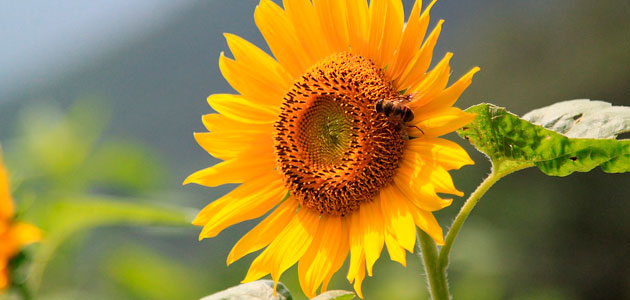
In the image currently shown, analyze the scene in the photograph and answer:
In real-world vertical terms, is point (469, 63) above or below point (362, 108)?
above

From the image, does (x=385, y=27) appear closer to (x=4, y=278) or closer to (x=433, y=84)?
(x=433, y=84)

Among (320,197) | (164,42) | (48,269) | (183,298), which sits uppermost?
(164,42)

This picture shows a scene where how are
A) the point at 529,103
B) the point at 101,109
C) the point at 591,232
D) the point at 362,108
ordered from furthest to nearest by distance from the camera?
the point at 529,103 → the point at 591,232 → the point at 101,109 → the point at 362,108

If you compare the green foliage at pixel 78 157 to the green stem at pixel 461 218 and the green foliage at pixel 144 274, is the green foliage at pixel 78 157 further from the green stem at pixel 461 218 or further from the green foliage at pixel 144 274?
the green stem at pixel 461 218

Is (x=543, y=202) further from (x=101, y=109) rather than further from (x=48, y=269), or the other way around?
(x=48, y=269)

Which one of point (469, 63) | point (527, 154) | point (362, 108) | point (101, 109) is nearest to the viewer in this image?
point (527, 154)

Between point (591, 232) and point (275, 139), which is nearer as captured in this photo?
point (275, 139)

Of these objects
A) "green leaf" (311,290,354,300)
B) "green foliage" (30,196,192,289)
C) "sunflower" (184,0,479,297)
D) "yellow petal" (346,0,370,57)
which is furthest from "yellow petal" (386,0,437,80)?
"green foliage" (30,196,192,289)

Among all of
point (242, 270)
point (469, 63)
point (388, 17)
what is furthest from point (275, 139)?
point (469, 63)
